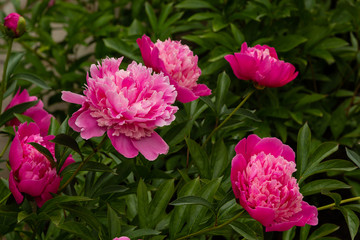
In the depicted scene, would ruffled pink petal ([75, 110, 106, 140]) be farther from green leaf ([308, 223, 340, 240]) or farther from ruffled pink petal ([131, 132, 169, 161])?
green leaf ([308, 223, 340, 240])

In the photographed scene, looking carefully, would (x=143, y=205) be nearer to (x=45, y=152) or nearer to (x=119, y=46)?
(x=45, y=152)

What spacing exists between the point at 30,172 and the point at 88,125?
0.41ft

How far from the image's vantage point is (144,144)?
1.96 ft

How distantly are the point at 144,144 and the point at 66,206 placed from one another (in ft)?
0.54

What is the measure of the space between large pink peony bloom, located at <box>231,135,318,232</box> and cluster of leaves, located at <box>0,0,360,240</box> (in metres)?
0.06

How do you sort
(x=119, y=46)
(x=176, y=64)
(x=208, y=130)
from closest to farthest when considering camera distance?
(x=176, y=64) < (x=208, y=130) < (x=119, y=46)

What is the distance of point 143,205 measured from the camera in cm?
71

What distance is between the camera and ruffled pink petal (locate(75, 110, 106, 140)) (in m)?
0.58

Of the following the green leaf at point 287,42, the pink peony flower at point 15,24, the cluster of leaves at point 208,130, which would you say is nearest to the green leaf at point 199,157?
the cluster of leaves at point 208,130

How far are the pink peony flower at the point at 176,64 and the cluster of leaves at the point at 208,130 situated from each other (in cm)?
11

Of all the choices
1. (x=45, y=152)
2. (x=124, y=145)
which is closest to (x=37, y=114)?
(x=45, y=152)

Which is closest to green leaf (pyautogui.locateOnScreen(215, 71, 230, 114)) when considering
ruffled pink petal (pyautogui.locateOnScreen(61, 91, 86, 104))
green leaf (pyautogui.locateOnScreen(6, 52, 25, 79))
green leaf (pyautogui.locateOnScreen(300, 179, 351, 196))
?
green leaf (pyautogui.locateOnScreen(300, 179, 351, 196))

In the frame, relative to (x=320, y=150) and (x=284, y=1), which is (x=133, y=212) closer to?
(x=320, y=150)

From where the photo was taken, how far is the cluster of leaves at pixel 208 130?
699mm
